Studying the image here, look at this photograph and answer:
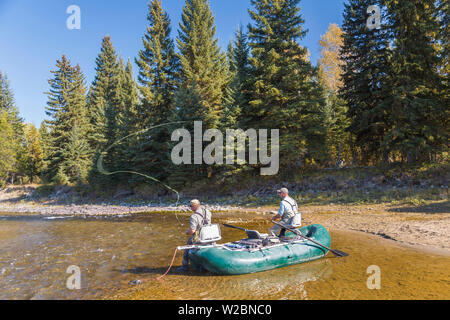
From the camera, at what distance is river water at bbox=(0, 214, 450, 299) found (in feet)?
20.6

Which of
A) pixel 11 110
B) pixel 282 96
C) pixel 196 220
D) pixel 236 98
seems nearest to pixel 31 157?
pixel 11 110

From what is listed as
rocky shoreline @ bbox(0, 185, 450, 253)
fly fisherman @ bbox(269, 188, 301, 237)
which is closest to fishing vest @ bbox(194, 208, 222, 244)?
fly fisherman @ bbox(269, 188, 301, 237)

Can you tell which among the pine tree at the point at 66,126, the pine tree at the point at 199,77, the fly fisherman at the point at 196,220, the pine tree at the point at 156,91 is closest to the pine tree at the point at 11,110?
the pine tree at the point at 66,126

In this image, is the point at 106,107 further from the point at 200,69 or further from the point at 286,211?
the point at 286,211

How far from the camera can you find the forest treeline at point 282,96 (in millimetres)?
17844

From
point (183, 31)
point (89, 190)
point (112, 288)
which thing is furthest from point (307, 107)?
point (89, 190)

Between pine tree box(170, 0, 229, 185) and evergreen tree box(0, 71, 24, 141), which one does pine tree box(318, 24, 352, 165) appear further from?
evergreen tree box(0, 71, 24, 141)

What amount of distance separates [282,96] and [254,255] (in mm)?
16610

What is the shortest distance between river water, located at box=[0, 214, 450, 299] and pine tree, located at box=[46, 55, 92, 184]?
26170 millimetres

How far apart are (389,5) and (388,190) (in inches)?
485

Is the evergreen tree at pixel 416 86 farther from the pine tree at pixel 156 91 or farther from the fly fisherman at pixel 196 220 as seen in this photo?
the pine tree at pixel 156 91

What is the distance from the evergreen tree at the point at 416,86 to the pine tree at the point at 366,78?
93 centimetres

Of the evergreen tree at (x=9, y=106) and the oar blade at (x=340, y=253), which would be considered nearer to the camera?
the oar blade at (x=340, y=253)
